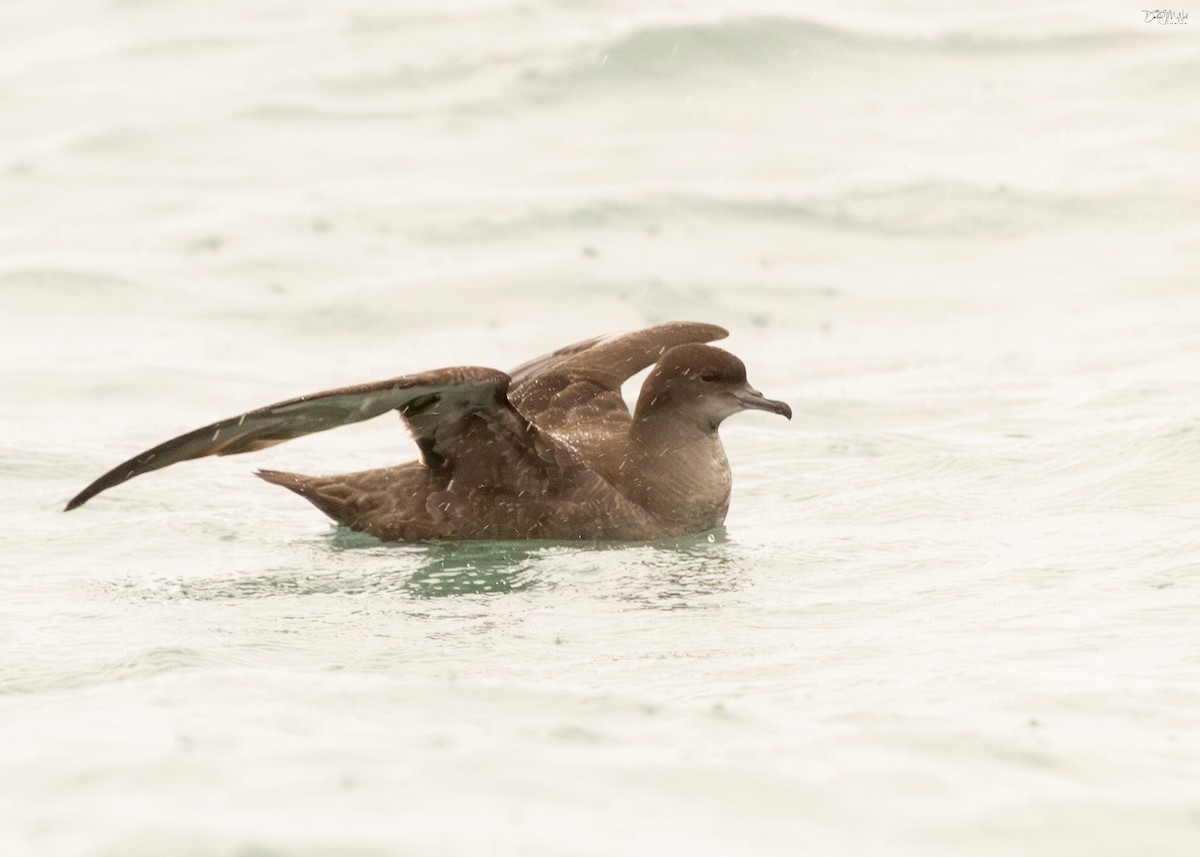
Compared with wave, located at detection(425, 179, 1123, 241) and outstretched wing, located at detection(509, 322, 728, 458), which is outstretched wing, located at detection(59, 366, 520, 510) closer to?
outstretched wing, located at detection(509, 322, 728, 458)

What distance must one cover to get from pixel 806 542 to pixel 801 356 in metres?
4.03

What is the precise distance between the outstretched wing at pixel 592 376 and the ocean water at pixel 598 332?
90 centimetres

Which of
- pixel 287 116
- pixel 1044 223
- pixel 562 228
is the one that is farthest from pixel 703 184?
pixel 287 116

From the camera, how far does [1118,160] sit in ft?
52.3

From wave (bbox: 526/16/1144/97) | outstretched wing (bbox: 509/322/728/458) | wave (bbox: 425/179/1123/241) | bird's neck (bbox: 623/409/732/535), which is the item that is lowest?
bird's neck (bbox: 623/409/732/535)

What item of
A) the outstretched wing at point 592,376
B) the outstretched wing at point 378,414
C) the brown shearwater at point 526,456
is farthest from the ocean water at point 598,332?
the outstretched wing at point 592,376

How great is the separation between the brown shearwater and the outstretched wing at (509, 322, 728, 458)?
0.8 inches

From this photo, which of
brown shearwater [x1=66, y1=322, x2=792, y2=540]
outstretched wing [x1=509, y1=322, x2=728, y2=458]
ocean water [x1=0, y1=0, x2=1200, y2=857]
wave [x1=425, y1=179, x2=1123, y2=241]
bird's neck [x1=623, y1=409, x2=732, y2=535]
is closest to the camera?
ocean water [x1=0, y1=0, x2=1200, y2=857]

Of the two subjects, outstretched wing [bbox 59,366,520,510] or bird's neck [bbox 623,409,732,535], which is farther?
bird's neck [bbox 623,409,732,535]

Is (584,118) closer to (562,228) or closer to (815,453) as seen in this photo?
(562,228)

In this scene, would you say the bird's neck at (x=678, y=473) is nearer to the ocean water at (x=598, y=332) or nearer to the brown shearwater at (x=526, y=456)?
the brown shearwater at (x=526, y=456)

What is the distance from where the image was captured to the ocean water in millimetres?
5125

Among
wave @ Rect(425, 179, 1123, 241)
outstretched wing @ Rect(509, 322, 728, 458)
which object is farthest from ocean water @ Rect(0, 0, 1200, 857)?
outstretched wing @ Rect(509, 322, 728, 458)

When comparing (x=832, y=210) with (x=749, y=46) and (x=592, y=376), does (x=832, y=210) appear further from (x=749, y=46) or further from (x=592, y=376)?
(x=592, y=376)
